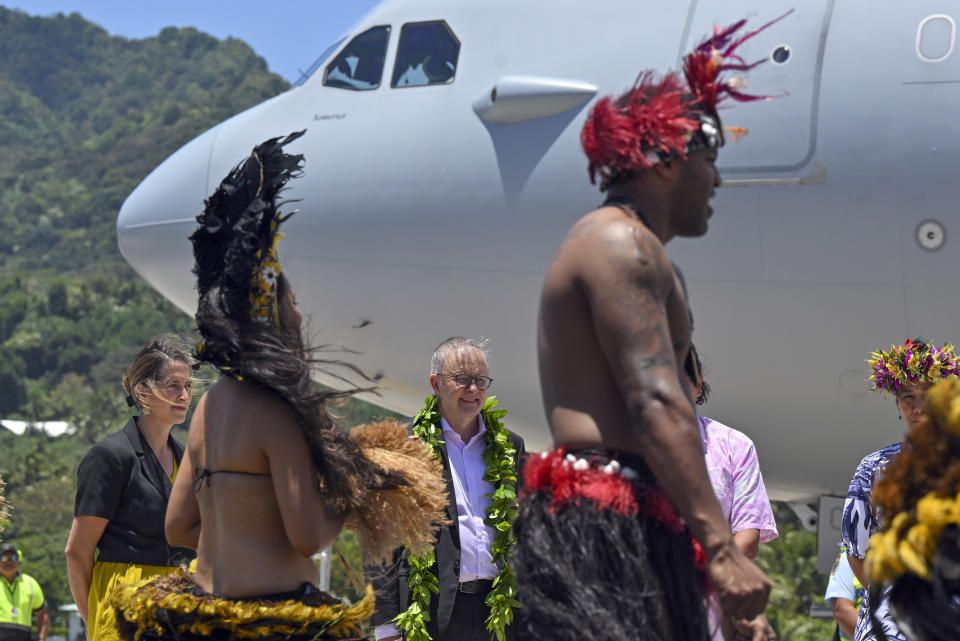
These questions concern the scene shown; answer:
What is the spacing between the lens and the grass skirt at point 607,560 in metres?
2.81

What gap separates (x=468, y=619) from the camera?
510cm

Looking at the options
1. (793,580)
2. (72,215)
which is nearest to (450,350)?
(793,580)

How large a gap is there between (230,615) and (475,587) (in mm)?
1992

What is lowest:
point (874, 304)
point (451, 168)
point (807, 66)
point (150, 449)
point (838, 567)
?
point (838, 567)

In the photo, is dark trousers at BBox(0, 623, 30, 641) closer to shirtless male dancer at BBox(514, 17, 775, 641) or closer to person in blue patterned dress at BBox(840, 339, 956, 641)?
person in blue patterned dress at BBox(840, 339, 956, 641)

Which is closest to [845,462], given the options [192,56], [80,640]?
[80,640]

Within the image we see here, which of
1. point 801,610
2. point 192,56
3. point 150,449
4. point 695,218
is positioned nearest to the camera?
point 695,218

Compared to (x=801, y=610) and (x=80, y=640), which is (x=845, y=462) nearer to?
(x=80, y=640)

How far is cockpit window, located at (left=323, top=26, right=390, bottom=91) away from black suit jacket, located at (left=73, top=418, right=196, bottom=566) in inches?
137

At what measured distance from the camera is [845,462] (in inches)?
274

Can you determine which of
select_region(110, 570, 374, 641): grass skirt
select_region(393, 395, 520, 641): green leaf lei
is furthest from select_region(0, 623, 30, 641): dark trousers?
select_region(110, 570, 374, 641): grass skirt

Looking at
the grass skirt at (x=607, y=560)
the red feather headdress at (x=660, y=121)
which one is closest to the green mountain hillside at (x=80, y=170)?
the red feather headdress at (x=660, y=121)

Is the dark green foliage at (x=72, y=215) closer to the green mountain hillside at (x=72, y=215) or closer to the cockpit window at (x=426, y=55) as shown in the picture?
the green mountain hillside at (x=72, y=215)

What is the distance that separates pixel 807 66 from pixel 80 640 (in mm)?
16289
